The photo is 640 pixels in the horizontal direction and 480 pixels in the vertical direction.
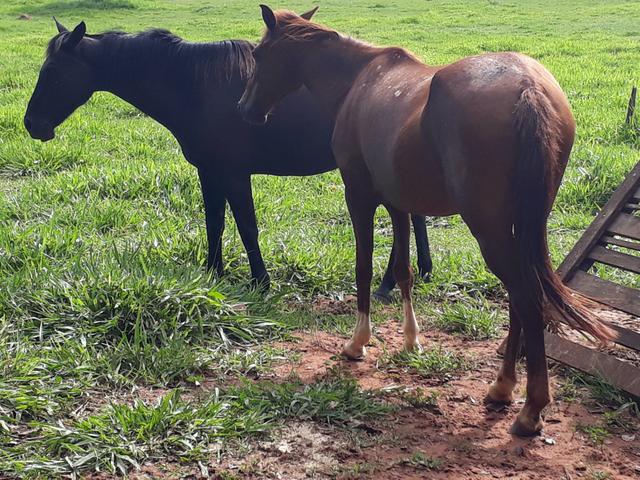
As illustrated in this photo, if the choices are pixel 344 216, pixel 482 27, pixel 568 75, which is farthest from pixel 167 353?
pixel 482 27

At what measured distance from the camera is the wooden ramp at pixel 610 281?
365cm

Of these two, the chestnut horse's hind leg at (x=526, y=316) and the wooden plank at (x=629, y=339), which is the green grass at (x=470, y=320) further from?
the chestnut horse's hind leg at (x=526, y=316)

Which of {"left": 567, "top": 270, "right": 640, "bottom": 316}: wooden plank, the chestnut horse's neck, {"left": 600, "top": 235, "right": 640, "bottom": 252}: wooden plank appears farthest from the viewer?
the chestnut horse's neck

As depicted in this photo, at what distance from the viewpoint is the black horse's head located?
5.13 meters

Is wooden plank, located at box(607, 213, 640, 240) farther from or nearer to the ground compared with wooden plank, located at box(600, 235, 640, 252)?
farther from the ground

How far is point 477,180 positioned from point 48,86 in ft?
11.0

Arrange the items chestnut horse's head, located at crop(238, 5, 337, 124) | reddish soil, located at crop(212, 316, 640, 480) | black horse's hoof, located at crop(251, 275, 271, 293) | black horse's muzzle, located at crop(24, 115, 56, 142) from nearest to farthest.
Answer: reddish soil, located at crop(212, 316, 640, 480), chestnut horse's head, located at crop(238, 5, 337, 124), black horse's hoof, located at crop(251, 275, 271, 293), black horse's muzzle, located at crop(24, 115, 56, 142)

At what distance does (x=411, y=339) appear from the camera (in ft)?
13.9

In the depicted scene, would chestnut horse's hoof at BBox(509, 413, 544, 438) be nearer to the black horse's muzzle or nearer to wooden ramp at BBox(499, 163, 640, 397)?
wooden ramp at BBox(499, 163, 640, 397)

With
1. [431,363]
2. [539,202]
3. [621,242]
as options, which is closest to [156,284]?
[431,363]

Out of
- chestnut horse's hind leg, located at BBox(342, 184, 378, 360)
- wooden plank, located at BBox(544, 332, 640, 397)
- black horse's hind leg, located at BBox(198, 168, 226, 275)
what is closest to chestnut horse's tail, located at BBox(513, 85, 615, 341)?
wooden plank, located at BBox(544, 332, 640, 397)

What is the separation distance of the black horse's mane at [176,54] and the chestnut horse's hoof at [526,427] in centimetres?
289

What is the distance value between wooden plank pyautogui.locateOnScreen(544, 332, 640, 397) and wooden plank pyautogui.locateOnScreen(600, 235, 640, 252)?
2.10ft

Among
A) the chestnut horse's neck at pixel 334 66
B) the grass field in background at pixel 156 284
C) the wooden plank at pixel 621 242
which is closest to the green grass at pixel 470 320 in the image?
the grass field in background at pixel 156 284
